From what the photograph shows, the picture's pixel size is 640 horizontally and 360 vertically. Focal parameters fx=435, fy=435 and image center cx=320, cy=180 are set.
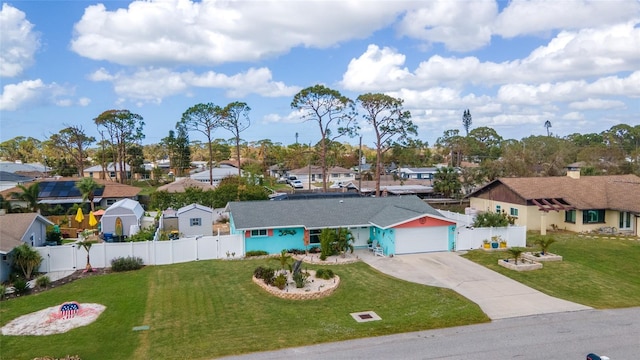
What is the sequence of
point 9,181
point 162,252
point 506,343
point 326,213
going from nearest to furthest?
point 506,343 < point 162,252 < point 326,213 < point 9,181

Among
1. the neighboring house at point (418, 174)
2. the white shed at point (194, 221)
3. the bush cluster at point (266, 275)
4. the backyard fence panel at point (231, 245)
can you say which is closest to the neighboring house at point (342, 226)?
the backyard fence panel at point (231, 245)

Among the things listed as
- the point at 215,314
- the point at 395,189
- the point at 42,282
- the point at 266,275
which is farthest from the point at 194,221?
the point at 395,189

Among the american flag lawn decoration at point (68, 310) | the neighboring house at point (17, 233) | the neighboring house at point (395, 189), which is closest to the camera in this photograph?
the american flag lawn decoration at point (68, 310)

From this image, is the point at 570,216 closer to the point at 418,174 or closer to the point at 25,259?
the point at 25,259

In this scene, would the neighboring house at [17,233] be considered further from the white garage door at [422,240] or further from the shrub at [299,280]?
the white garage door at [422,240]

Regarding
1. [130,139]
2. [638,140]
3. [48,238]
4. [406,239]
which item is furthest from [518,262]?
[638,140]

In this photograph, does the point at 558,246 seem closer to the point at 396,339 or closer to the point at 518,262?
the point at 518,262

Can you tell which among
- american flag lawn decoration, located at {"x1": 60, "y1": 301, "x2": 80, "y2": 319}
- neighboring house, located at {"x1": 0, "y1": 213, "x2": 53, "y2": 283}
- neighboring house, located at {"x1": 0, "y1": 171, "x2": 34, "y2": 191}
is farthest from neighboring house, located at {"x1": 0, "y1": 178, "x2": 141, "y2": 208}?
american flag lawn decoration, located at {"x1": 60, "y1": 301, "x2": 80, "y2": 319}
